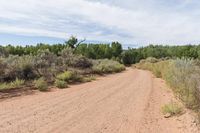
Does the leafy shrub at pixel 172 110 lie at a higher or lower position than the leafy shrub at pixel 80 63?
higher

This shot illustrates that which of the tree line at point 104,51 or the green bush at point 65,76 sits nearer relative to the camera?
the green bush at point 65,76

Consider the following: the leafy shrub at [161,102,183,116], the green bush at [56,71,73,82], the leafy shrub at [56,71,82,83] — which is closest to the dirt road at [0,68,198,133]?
the leafy shrub at [161,102,183,116]

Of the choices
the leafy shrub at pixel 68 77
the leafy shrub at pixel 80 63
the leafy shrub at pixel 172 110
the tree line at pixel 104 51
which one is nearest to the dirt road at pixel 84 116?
the leafy shrub at pixel 172 110

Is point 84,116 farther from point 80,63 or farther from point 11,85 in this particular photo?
point 80,63

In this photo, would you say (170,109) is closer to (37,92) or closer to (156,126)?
(156,126)

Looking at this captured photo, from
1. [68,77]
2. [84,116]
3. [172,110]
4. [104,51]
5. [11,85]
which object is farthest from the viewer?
[104,51]

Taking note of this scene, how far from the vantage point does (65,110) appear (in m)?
12.5

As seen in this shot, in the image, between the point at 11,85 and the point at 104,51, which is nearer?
the point at 11,85

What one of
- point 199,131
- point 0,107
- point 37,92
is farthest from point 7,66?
point 199,131

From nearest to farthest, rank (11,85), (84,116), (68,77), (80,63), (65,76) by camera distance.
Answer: (84,116) < (11,85) < (65,76) < (68,77) < (80,63)

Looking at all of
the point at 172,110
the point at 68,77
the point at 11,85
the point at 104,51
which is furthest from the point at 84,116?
the point at 104,51

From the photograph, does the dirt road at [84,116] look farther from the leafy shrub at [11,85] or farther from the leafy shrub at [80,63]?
the leafy shrub at [80,63]

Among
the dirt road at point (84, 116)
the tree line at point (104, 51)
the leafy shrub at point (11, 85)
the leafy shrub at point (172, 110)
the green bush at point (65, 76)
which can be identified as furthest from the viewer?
the tree line at point (104, 51)

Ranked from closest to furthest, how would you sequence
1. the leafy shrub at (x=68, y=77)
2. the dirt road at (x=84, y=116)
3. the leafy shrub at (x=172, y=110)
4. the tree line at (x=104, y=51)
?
the dirt road at (x=84, y=116), the leafy shrub at (x=172, y=110), the leafy shrub at (x=68, y=77), the tree line at (x=104, y=51)
